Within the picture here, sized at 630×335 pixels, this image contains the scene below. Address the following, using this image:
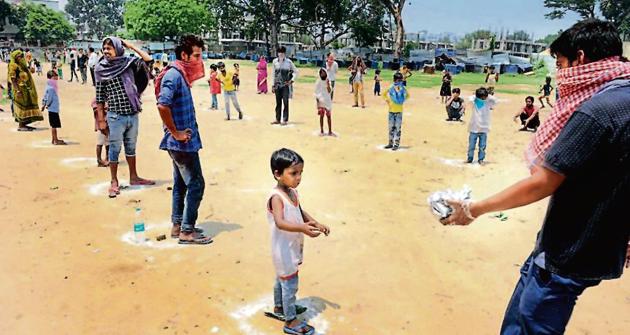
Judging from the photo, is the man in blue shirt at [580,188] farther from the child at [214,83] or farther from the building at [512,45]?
the building at [512,45]

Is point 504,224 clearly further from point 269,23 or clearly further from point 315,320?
point 269,23

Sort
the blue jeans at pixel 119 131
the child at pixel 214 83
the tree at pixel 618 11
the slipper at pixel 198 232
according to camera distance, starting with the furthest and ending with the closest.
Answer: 1. the tree at pixel 618 11
2. the child at pixel 214 83
3. the blue jeans at pixel 119 131
4. the slipper at pixel 198 232

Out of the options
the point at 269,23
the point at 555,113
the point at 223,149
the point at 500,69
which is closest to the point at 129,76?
the point at 223,149

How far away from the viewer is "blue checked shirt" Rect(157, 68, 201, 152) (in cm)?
477

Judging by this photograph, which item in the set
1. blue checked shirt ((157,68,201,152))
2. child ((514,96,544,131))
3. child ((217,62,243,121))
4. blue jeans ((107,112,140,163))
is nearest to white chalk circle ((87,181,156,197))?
blue jeans ((107,112,140,163))

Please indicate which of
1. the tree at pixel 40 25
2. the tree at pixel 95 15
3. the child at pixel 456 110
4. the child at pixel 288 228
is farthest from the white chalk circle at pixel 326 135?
the tree at pixel 95 15

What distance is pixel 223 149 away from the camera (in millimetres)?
9594

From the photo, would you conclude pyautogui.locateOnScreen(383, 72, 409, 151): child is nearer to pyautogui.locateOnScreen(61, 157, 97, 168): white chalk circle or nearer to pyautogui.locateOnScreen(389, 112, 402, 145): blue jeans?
pyautogui.locateOnScreen(389, 112, 402, 145): blue jeans

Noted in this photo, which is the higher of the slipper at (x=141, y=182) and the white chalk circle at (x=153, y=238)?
the slipper at (x=141, y=182)

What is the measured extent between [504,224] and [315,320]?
10.7 ft

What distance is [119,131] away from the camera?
6414 mm

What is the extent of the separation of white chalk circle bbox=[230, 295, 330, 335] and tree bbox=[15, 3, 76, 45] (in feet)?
265

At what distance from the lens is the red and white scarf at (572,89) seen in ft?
6.69

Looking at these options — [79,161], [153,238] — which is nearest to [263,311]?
[153,238]
